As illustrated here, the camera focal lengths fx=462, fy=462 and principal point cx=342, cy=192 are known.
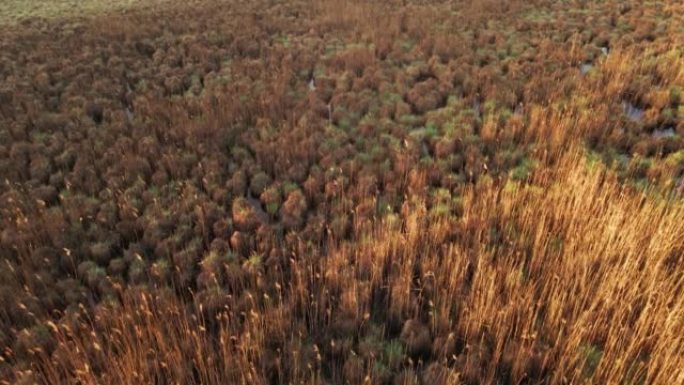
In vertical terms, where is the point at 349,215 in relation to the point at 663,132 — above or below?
below

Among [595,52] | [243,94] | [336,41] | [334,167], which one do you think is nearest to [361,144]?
[334,167]

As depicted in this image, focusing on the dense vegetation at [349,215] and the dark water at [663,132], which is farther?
the dark water at [663,132]

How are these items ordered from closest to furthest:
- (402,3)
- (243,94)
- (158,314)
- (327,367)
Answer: (327,367)
(158,314)
(243,94)
(402,3)

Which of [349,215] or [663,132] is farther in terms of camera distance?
[663,132]

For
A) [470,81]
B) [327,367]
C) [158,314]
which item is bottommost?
[327,367]

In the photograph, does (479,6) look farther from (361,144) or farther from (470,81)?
(361,144)

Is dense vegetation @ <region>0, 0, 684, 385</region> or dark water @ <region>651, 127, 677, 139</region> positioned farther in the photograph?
dark water @ <region>651, 127, 677, 139</region>

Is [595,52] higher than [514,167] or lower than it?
higher

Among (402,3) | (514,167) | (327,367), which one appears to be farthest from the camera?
(402,3)
